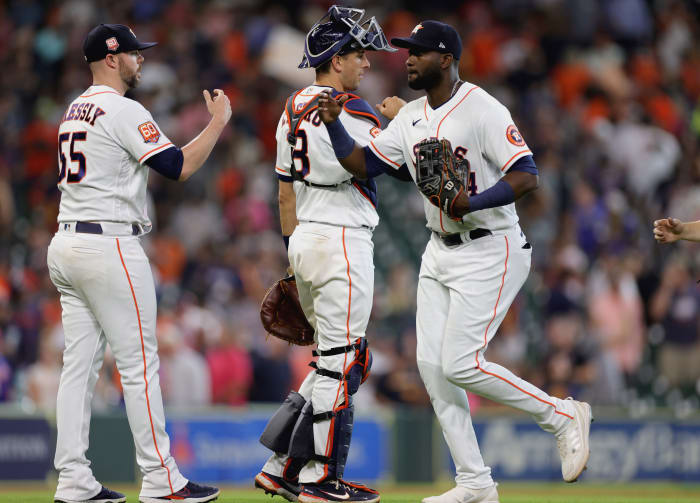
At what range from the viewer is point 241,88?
14398 millimetres

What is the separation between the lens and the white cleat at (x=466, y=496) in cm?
589

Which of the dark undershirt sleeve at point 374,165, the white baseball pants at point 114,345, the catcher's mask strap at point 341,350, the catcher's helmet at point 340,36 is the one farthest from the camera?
the catcher's helmet at point 340,36

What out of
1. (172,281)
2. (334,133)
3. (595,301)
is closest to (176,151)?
(334,133)

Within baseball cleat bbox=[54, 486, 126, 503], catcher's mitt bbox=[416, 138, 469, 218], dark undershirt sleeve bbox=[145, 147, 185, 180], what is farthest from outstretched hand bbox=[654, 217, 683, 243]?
baseball cleat bbox=[54, 486, 126, 503]

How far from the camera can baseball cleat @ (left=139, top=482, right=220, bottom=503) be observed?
5848mm

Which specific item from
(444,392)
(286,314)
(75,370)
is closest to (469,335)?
(444,392)

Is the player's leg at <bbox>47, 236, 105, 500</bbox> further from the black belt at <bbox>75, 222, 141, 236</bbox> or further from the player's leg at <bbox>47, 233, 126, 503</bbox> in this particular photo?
the black belt at <bbox>75, 222, 141, 236</bbox>

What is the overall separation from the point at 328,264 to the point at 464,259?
77 centimetres

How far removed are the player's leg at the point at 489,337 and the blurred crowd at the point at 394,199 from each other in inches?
225

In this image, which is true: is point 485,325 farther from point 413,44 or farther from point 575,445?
point 413,44

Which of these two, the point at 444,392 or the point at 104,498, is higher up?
the point at 444,392

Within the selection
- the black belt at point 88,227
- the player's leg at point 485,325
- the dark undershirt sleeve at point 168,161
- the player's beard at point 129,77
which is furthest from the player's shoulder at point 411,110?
the black belt at point 88,227

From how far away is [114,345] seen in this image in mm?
5922

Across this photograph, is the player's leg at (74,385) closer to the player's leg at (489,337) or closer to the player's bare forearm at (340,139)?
the player's bare forearm at (340,139)
